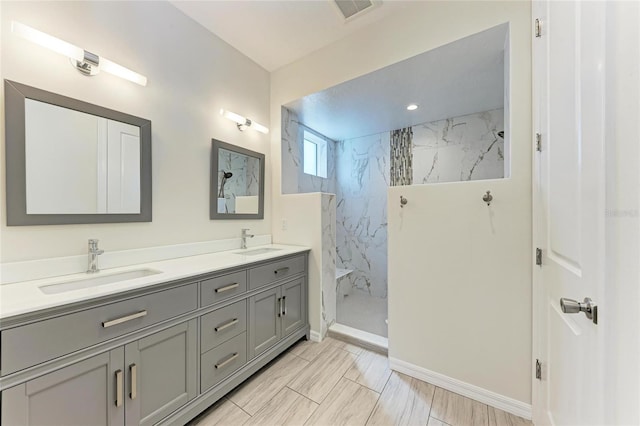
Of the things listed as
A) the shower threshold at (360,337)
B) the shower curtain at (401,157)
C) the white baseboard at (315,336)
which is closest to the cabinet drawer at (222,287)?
the white baseboard at (315,336)

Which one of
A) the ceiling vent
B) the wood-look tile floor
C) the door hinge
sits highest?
the ceiling vent

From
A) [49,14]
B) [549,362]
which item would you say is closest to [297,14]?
[49,14]

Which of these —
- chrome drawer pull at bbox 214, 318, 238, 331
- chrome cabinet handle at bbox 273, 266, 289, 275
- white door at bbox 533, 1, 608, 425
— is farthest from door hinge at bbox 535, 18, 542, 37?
chrome drawer pull at bbox 214, 318, 238, 331

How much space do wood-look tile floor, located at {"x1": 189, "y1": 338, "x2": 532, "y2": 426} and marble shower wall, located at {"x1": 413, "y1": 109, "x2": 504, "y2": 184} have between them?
2.35 meters

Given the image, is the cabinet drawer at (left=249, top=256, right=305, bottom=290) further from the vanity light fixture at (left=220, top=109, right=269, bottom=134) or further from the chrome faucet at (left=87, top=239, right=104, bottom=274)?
the vanity light fixture at (left=220, top=109, right=269, bottom=134)

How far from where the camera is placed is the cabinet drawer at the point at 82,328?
0.85 metres

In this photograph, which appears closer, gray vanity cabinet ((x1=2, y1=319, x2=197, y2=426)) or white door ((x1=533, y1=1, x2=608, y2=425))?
white door ((x1=533, y1=1, x2=608, y2=425))

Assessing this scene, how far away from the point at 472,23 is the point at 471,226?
4.32ft

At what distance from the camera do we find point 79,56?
51.2 inches

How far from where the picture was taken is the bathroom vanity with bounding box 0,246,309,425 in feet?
2.90

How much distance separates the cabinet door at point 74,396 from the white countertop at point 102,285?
0.89ft

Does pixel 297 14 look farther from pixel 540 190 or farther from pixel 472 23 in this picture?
pixel 540 190

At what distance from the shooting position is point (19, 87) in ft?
3.92

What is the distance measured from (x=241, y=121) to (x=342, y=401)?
7.70ft
